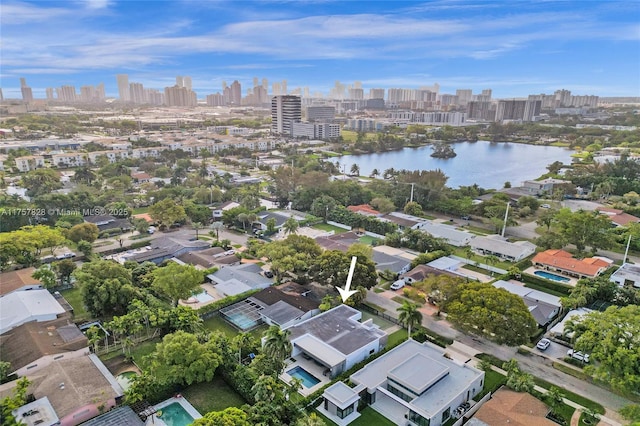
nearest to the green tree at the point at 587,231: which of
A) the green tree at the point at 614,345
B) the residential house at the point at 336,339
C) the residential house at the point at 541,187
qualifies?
the green tree at the point at 614,345

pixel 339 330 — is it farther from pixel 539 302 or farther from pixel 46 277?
pixel 46 277

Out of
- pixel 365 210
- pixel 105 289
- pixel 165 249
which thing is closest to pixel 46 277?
pixel 105 289

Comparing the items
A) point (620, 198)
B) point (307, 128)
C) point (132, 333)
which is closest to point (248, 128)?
point (307, 128)

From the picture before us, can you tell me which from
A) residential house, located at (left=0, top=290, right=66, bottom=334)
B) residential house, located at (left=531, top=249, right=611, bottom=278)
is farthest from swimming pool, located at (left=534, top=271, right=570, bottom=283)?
residential house, located at (left=0, top=290, right=66, bottom=334)

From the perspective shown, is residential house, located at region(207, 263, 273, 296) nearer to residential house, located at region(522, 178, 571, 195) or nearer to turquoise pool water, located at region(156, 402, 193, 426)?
turquoise pool water, located at region(156, 402, 193, 426)

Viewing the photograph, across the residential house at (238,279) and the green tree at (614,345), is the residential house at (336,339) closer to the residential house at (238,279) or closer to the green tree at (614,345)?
the residential house at (238,279)
